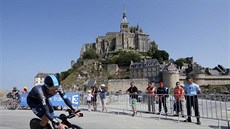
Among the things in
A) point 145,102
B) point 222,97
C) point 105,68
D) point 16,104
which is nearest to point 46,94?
point 222,97

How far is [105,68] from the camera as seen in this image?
106938mm

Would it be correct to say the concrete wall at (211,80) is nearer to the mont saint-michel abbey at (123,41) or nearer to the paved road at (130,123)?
the mont saint-michel abbey at (123,41)

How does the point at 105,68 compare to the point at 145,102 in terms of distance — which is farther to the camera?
the point at 105,68

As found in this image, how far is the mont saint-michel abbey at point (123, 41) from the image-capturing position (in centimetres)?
13175

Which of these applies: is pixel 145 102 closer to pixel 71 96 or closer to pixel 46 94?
pixel 71 96

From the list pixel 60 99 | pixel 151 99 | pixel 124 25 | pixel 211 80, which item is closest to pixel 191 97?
pixel 151 99

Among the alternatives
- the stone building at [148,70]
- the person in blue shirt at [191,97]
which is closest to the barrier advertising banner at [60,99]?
the person in blue shirt at [191,97]

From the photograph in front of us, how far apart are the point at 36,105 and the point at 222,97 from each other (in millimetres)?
6458

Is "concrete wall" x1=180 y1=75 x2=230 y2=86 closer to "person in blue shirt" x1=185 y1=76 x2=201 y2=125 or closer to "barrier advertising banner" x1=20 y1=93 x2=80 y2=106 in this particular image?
"barrier advertising banner" x1=20 y1=93 x2=80 y2=106

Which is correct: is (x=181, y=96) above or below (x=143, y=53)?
below

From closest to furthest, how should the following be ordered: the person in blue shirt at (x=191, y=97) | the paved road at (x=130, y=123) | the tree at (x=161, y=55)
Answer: the paved road at (x=130, y=123) < the person in blue shirt at (x=191, y=97) < the tree at (x=161, y=55)

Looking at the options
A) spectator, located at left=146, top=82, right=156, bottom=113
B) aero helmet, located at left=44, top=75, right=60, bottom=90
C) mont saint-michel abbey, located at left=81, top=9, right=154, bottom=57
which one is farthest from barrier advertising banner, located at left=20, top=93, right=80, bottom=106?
mont saint-michel abbey, located at left=81, top=9, right=154, bottom=57

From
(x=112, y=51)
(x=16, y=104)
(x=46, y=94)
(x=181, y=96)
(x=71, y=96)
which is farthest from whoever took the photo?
(x=112, y=51)

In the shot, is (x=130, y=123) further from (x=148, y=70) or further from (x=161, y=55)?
(x=161, y=55)
